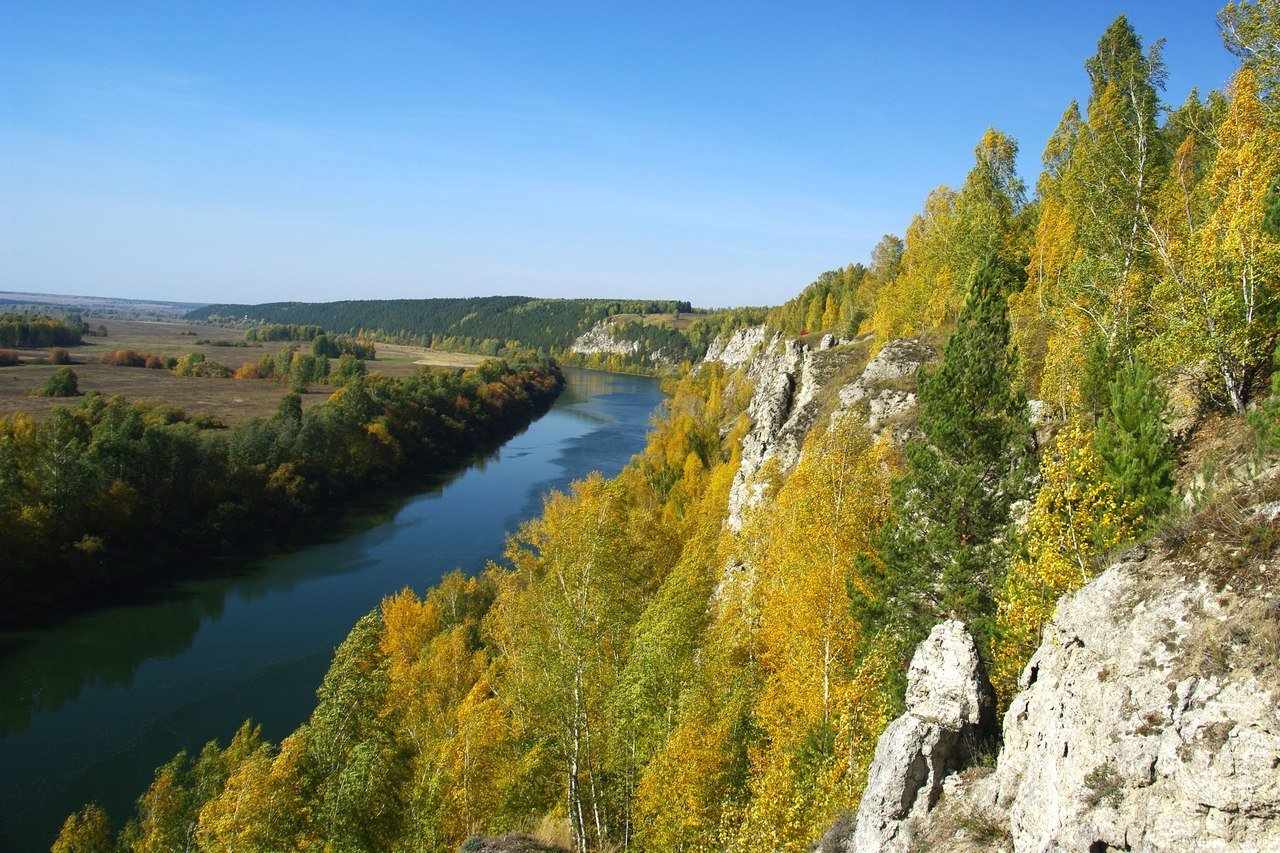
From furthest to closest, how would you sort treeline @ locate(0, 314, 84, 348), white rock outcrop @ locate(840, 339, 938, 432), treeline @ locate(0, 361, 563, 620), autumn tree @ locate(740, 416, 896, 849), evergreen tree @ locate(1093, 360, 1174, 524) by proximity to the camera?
treeline @ locate(0, 314, 84, 348)
treeline @ locate(0, 361, 563, 620)
white rock outcrop @ locate(840, 339, 938, 432)
autumn tree @ locate(740, 416, 896, 849)
evergreen tree @ locate(1093, 360, 1174, 524)

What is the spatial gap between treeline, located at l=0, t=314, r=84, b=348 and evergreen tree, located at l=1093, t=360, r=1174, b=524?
15908 cm

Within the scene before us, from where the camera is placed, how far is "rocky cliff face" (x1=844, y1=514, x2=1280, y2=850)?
19.4 feet

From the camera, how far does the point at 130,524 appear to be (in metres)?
44.1

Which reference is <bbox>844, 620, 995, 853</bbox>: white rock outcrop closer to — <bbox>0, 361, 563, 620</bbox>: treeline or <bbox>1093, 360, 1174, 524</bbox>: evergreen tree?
<bbox>1093, 360, 1174, 524</bbox>: evergreen tree

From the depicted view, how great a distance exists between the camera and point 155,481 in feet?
155

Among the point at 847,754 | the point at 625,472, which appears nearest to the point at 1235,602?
the point at 847,754

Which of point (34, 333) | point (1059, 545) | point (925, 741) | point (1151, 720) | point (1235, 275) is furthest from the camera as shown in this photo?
point (34, 333)

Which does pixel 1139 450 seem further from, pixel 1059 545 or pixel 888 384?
pixel 888 384

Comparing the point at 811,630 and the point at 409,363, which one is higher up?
the point at 409,363

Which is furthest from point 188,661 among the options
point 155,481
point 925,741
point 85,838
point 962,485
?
point 925,741

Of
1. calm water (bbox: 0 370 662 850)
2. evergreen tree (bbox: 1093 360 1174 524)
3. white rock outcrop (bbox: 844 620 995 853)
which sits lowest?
calm water (bbox: 0 370 662 850)

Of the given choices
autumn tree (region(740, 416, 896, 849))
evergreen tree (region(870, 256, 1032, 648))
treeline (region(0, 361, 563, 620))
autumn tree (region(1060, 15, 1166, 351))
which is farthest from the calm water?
autumn tree (region(1060, 15, 1166, 351))

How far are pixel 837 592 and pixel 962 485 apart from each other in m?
3.65

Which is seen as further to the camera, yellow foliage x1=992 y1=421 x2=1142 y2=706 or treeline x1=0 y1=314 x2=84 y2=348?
treeline x1=0 y1=314 x2=84 y2=348
